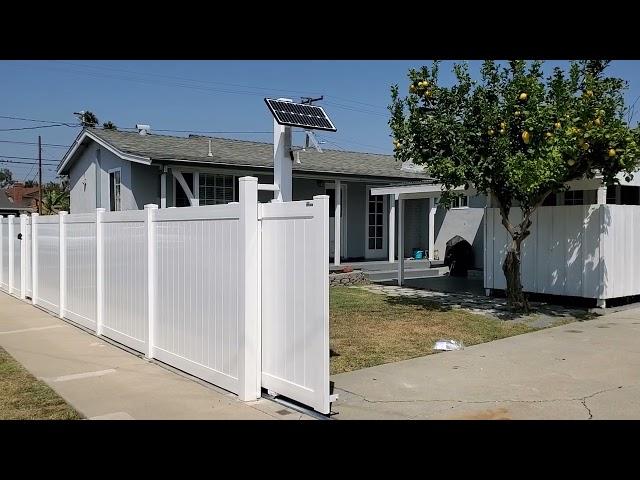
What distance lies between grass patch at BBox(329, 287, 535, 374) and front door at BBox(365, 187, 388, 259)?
7178mm

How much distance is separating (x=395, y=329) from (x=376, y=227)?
1084cm

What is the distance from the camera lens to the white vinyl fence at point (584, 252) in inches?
437

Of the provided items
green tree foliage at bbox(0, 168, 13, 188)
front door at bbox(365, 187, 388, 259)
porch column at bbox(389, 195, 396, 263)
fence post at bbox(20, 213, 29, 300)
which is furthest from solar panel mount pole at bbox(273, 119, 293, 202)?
green tree foliage at bbox(0, 168, 13, 188)

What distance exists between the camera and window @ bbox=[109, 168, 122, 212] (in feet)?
54.0

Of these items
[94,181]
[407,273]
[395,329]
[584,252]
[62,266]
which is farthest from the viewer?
[94,181]

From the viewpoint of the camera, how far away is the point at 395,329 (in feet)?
31.1

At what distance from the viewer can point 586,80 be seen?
32.0 feet

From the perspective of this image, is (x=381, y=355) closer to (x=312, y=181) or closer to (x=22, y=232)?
(x=22, y=232)

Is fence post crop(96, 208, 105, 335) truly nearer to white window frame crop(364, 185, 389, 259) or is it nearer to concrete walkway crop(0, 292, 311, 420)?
concrete walkway crop(0, 292, 311, 420)

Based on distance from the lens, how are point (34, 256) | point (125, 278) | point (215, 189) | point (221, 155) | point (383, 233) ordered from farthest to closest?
point (383, 233), point (221, 155), point (215, 189), point (34, 256), point (125, 278)

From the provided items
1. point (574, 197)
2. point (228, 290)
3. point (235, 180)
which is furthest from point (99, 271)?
point (574, 197)

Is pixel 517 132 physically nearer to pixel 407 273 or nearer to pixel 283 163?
pixel 283 163
